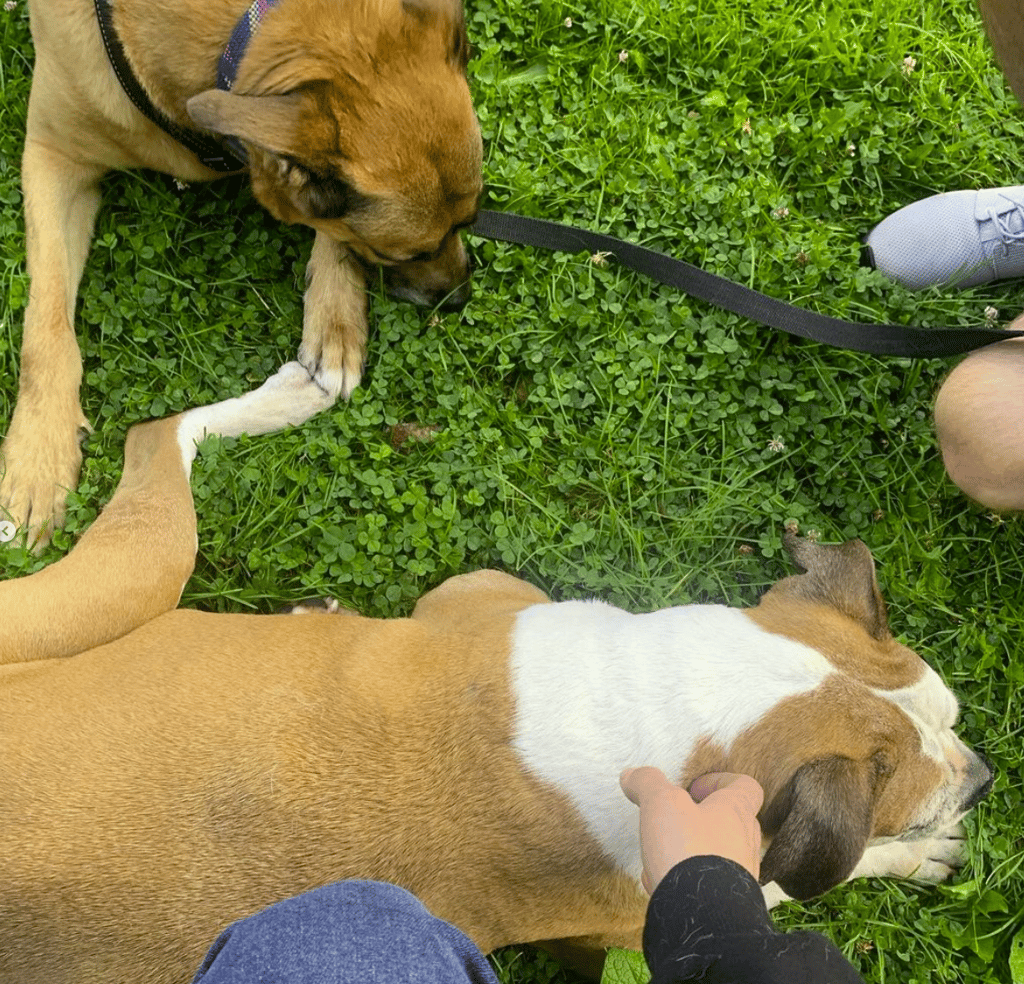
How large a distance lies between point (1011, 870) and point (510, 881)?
2.41 m

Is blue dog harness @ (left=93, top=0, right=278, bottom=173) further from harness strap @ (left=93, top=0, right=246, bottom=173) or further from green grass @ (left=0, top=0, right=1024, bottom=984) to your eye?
green grass @ (left=0, top=0, right=1024, bottom=984)

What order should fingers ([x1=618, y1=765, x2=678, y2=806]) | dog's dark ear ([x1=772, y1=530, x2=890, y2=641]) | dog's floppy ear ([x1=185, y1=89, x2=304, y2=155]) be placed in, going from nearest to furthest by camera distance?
fingers ([x1=618, y1=765, x2=678, y2=806])
dog's floppy ear ([x1=185, y1=89, x2=304, y2=155])
dog's dark ear ([x1=772, y1=530, x2=890, y2=641])

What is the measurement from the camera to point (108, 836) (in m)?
2.65

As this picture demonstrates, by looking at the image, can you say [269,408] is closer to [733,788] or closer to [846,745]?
[733,788]

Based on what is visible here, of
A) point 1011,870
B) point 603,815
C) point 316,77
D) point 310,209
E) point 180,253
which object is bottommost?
point 1011,870

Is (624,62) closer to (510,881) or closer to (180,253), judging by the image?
(180,253)

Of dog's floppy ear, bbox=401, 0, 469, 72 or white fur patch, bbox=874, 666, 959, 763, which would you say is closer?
white fur patch, bbox=874, 666, 959, 763

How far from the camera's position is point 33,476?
145 inches

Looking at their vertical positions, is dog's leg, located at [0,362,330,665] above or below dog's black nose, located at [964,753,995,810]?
above

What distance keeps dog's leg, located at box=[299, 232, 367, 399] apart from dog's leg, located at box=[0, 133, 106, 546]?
3.15ft

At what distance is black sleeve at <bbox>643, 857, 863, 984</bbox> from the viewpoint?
197 cm

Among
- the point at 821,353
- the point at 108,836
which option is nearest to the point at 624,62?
the point at 821,353

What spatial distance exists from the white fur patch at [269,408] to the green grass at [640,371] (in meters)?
0.08

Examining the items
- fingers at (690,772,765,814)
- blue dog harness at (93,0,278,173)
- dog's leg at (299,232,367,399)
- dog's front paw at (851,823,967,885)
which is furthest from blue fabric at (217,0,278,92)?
dog's front paw at (851,823,967,885)
